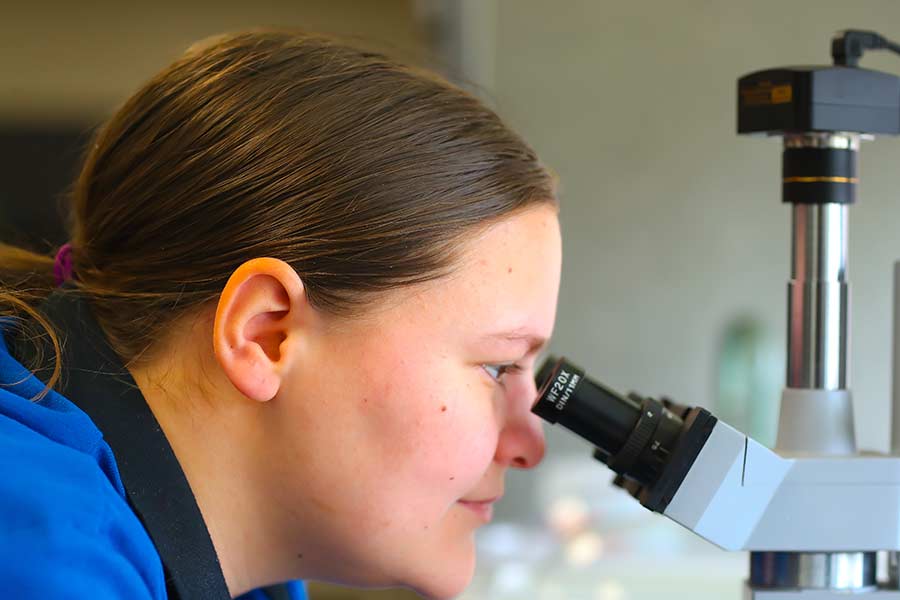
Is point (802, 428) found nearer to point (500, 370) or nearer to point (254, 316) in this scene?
point (500, 370)

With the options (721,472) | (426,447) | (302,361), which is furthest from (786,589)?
(302,361)

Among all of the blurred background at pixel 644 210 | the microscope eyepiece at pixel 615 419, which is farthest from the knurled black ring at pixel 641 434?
the blurred background at pixel 644 210

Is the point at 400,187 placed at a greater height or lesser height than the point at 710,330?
greater

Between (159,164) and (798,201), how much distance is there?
0.54 meters

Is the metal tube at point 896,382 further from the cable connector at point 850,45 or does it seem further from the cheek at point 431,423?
the cheek at point 431,423

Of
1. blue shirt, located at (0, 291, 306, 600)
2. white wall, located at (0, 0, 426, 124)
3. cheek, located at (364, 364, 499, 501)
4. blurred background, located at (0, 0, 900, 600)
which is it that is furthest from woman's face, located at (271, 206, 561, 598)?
white wall, located at (0, 0, 426, 124)

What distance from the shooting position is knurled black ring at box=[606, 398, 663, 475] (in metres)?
0.82

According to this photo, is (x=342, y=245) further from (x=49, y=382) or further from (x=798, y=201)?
(x=798, y=201)

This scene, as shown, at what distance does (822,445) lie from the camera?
0.82 metres

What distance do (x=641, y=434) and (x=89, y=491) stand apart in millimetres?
412

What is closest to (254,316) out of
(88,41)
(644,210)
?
(644,210)

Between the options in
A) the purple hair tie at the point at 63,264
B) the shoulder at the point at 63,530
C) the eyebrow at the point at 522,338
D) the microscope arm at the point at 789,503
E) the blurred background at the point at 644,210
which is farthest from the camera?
the blurred background at the point at 644,210

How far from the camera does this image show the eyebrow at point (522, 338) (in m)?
0.89

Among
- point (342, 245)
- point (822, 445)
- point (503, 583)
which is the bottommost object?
point (503, 583)
